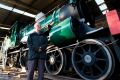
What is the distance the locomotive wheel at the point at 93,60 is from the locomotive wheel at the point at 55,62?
595 millimetres

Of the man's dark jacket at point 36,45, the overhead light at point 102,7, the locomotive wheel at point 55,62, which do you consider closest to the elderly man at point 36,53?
the man's dark jacket at point 36,45

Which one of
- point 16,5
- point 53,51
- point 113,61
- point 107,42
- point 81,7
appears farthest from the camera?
point 16,5

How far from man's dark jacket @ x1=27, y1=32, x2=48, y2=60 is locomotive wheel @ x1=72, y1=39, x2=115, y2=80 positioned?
0.73 meters

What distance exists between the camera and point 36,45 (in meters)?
4.05

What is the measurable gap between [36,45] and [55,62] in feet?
3.67

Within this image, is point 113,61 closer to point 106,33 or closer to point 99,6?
point 106,33

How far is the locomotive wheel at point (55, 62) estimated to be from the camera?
4.63m

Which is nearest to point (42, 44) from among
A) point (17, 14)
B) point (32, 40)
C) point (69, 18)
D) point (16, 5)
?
point (32, 40)

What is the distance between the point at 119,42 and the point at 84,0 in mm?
1785

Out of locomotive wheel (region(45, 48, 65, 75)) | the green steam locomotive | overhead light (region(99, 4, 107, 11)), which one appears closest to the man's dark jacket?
the green steam locomotive

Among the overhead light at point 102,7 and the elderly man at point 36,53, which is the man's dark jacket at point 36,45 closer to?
the elderly man at point 36,53

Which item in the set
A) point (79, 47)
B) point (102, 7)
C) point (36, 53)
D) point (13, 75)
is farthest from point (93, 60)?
point (13, 75)

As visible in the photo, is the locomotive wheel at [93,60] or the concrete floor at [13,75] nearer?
the locomotive wheel at [93,60]

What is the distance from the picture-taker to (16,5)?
30.6ft
